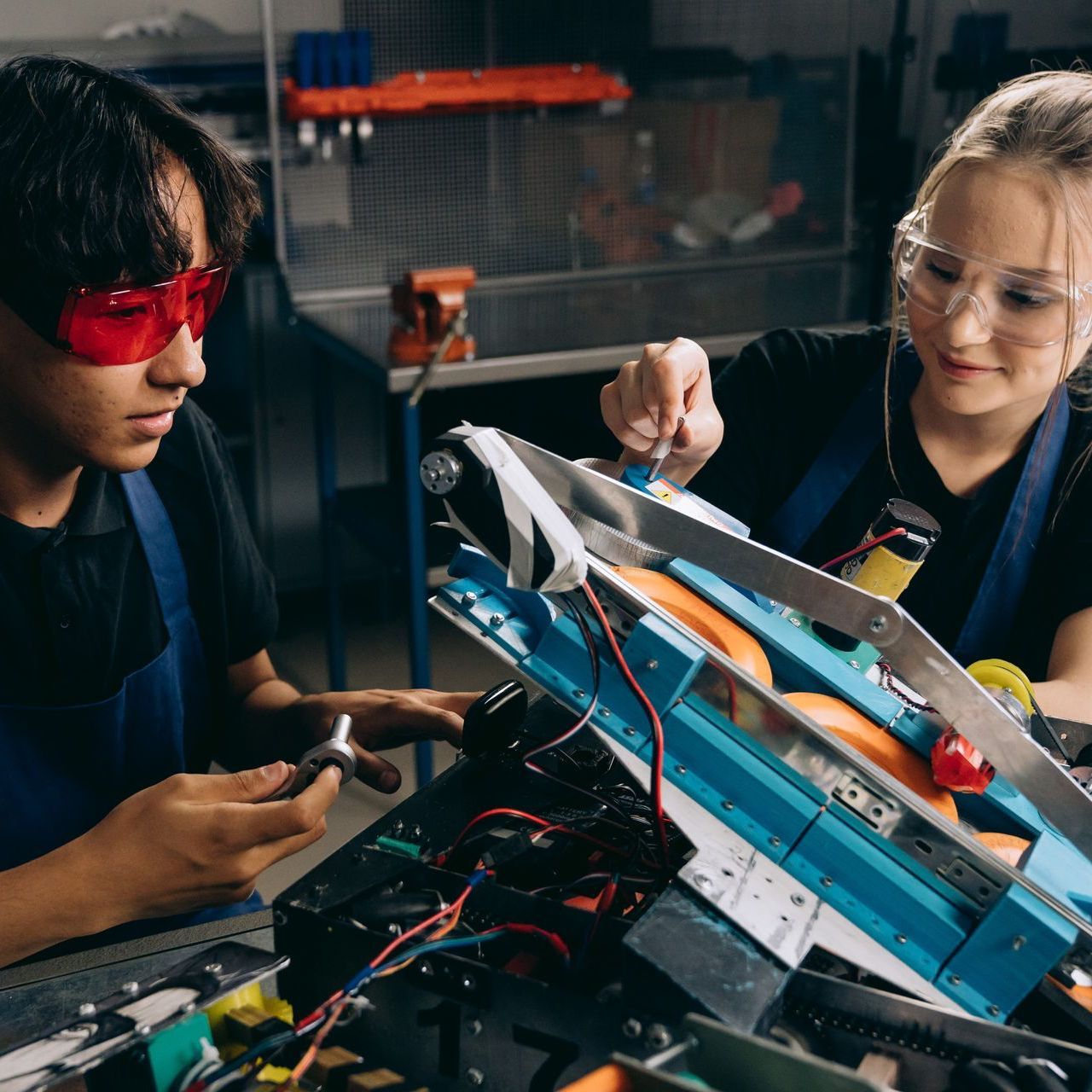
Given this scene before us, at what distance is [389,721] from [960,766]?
644mm

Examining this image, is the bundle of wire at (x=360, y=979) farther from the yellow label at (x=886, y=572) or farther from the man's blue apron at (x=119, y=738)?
the man's blue apron at (x=119, y=738)

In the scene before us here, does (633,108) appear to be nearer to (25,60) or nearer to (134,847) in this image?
(25,60)

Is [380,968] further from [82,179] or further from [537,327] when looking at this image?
[537,327]

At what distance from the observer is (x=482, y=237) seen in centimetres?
383

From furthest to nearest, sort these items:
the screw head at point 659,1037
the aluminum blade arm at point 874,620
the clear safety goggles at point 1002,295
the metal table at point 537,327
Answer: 1. the metal table at point 537,327
2. the clear safety goggles at point 1002,295
3. the aluminum blade arm at point 874,620
4. the screw head at point 659,1037

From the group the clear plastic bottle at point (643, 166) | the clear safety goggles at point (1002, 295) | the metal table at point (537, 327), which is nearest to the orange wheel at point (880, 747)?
the clear safety goggles at point (1002, 295)

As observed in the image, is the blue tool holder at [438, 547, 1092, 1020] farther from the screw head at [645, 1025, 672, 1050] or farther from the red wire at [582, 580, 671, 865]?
the screw head at [645, 1025, 672, 1050]

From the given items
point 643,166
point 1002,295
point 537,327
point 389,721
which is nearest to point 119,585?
point 389,721

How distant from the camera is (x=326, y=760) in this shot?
1.12m

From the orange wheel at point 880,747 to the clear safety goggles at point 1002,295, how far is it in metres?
0.63

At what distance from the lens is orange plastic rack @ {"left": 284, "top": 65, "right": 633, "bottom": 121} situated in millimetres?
3355

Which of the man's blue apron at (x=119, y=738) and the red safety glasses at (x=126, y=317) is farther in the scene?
the man's blue apron at (x=119, y=738)

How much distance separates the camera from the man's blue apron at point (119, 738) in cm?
130

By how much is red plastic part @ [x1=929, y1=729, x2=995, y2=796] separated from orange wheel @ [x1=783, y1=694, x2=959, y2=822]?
0.01 metres
